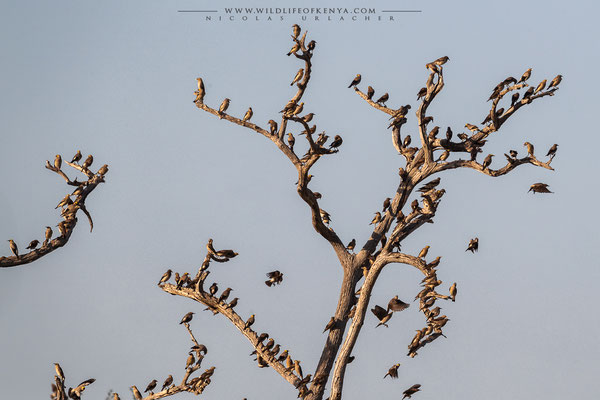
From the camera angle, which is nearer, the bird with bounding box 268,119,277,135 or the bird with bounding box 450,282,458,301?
the bird with bounding box 450,282,458,301

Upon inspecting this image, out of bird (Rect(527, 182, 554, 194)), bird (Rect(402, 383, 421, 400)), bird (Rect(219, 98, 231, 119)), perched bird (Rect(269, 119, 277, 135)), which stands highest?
bird (Rect(219, 98, 231, 119))

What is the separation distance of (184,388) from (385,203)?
10.7ft

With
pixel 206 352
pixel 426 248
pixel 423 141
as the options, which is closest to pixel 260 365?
pixel 206 352

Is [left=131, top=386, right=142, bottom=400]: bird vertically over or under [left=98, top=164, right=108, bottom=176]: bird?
under

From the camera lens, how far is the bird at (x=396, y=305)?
40.2ft

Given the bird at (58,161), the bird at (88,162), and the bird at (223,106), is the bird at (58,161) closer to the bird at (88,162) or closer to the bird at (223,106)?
the bird at (88,162)

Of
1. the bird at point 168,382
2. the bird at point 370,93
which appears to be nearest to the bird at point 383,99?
the bird at point 370,93

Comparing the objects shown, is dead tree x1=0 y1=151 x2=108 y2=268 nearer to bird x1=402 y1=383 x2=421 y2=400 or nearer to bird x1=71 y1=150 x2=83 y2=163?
bird x1=71 y1=150 x2=83 y2=163

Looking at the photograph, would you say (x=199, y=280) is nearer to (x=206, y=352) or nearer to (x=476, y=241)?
(x=206, y=352)

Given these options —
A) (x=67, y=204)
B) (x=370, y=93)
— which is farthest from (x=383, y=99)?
(x=67, y=204)

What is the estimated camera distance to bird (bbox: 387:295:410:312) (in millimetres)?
12242

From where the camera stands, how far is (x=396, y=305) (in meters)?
12.3

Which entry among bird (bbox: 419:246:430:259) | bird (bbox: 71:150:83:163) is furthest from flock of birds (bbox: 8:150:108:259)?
bird (bbox: 419:246:430:259)

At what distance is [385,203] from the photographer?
12906 millimetres
